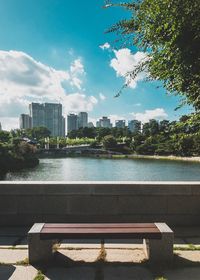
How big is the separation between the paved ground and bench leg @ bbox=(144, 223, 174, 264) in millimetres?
124

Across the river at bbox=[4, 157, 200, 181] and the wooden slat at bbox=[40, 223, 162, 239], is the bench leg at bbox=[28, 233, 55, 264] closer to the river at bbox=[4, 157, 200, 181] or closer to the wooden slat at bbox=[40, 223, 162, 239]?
the wooden slat at bbox=[40, 223, 162, 239]

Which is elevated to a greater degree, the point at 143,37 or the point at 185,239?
the point at 143,37

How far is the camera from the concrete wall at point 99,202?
6520 millimetres

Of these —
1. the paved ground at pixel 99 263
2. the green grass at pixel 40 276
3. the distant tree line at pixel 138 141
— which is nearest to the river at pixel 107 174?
the distant tree line at pixel 138 141

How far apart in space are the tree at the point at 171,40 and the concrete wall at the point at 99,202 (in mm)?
1842

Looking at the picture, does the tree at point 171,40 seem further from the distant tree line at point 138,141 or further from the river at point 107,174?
the river at point 107,174

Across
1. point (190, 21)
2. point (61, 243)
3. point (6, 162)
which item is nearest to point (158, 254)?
point (61, 243)

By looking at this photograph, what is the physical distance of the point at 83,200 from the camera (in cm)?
656

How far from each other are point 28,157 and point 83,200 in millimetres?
75858

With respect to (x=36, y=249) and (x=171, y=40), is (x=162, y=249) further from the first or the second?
(x=171, y=40)

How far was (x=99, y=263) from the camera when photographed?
4.54 m

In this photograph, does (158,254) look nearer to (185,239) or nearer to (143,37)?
(185,239)

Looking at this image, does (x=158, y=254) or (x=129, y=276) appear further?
(x=158, y=254)

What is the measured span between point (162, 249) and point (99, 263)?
2.85 feet
